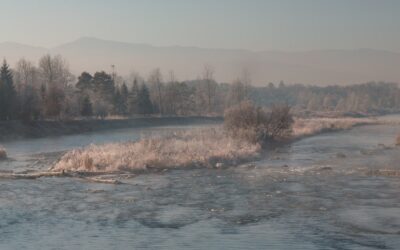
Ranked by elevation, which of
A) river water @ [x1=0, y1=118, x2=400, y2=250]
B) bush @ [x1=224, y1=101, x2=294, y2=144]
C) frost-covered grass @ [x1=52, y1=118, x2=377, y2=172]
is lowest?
river water @ [x1=0, y1=118, x2=400, y2=250]

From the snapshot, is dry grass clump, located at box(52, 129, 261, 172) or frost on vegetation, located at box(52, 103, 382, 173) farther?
frost on vegetation, located at box(52, 103, 382, 173)

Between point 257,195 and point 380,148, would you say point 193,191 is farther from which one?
point 380,148

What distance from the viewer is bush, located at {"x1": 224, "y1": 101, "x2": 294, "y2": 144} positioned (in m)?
44.6

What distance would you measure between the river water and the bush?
16.0 metres

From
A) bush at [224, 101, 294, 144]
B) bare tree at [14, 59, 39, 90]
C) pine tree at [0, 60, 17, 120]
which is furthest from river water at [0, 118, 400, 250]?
bare tree at [14, 59, 39, 90]

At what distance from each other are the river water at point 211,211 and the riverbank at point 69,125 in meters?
39.4

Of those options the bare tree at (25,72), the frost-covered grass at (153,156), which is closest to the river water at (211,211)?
the frost-covered grass at (153,156)

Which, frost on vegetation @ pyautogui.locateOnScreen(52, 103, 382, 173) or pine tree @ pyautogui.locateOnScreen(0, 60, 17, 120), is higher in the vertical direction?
pine tree @ pyautogui.locateOnScreen(0, 60, 17, 120)

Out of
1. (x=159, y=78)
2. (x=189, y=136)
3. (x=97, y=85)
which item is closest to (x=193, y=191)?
(x=189, y=136)

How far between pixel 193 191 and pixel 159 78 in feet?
398

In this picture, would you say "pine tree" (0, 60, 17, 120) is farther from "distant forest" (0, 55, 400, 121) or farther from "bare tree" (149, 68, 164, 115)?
"bare tree" (149, 68, 164, 115)

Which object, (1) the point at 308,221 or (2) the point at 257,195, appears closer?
(1) the point at 308,221

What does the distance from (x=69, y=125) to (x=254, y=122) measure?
36157 millimetres

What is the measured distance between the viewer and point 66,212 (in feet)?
57.9
